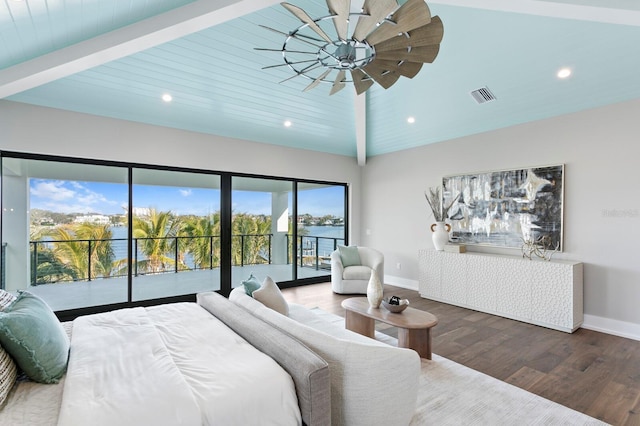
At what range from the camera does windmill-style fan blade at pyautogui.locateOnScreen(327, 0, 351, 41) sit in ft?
6.07

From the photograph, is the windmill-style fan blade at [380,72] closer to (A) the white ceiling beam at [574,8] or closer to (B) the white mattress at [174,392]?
(A) the white ceiling beam at [574,8]

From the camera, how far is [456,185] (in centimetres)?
536

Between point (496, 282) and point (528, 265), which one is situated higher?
point (528, 265)

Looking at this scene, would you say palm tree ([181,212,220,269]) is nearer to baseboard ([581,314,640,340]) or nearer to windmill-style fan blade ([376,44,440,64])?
windmill-style fan blade ([376,44,440,64])

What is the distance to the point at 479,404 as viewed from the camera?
92.0 inches

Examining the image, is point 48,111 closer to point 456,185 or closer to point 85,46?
point 85,46

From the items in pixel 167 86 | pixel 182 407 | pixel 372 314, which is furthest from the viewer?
pixel 167 86

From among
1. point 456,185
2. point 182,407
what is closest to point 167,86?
point 182,407

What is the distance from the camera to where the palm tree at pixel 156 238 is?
15.8ft

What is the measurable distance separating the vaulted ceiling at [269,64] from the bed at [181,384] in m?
2.58

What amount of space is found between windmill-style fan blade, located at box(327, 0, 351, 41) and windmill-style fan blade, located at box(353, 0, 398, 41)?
10 centimetres

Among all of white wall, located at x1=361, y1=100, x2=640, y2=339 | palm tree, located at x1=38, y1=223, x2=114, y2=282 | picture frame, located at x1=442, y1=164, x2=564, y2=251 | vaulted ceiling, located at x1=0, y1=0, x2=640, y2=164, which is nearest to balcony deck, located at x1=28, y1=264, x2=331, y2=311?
palm tree, located at x1=38, y1=223, x2=114, y2=282

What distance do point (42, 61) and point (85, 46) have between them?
49 cm

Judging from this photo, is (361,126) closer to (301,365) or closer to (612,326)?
(612,326)
